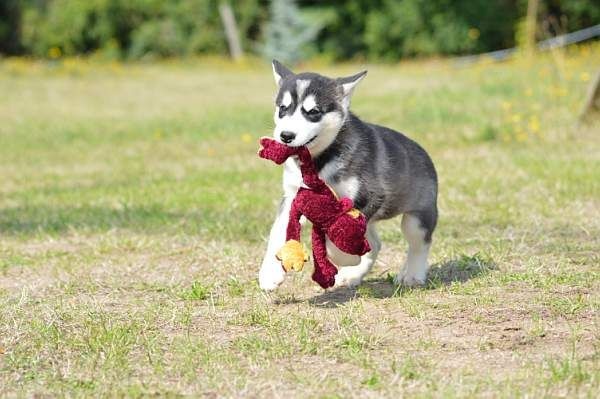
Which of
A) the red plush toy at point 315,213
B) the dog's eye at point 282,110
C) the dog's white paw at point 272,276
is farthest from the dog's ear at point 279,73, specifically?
the dog's white paw at point 272,276

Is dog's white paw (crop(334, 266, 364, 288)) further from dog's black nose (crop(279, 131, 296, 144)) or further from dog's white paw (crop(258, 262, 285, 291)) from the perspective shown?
dog's black nose (crop(279, 131, 296, 144))

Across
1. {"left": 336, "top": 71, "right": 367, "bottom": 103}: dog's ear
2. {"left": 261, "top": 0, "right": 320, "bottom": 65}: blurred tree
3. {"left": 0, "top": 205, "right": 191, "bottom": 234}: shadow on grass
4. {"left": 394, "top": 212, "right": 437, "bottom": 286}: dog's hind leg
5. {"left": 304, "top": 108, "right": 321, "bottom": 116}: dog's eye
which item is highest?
{"left": 336, "top": 71, "right": 367, "bottom": 103}: dog's ear

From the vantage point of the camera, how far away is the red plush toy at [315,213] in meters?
5.04

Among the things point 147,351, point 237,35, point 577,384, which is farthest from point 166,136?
point 237,35

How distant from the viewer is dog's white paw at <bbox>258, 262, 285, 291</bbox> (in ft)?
17.3

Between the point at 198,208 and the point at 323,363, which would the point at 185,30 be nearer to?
the point at 198,208

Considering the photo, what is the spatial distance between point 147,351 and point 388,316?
47.2 inches

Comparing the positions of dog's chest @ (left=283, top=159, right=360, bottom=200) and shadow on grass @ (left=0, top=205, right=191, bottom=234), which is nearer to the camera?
dog's chest @ (left=283, top=159, right=360, bottom=200)

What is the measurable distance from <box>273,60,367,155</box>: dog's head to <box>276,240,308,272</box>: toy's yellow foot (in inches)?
18.9

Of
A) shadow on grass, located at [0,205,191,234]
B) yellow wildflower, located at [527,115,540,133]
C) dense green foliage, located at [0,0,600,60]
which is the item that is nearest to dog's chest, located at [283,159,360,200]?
shadow on grass, located at [0,205,191,234]

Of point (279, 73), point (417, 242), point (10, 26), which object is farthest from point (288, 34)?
point (279, 73)

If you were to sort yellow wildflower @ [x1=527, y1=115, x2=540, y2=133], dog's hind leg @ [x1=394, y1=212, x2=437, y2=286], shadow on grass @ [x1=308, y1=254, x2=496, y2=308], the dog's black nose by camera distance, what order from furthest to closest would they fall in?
1. yellow wildflower @ [x1=527, y1=115, x2=540, y2=133]
2. dog's hind leg @ [x1=394, y1=212, x2=437, y2=286]
3. shadow on grass @ [x1=308, y1=254, x2=496, y2=308]
4. the dog's black nose

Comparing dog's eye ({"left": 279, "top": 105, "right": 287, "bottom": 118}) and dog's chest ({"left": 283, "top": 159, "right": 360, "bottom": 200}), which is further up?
dog's eye ({"left": 279, "top": 105, "right": 287, "bottom": 118})

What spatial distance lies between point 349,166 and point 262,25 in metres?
24.8
